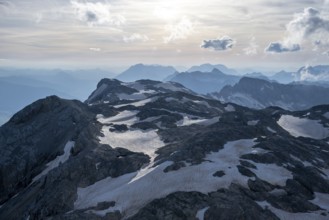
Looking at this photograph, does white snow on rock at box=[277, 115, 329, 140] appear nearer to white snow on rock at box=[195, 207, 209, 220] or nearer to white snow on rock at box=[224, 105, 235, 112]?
white snow on rock at box=[224, 105, 235, 112]

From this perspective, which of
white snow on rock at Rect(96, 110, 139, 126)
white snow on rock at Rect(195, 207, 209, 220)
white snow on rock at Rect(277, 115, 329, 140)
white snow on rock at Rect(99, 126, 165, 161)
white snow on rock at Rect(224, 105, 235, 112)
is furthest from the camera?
white snow on rock at Rect(224, 105, 235, 112)

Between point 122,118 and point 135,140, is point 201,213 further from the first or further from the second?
point 122,118

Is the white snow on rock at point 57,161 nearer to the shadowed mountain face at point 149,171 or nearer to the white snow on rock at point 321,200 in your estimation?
the shadowed mountain face at point 149,171

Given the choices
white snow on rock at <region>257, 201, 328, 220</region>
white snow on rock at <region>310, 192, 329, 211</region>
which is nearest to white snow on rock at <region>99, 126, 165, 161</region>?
white snow on rock at <region>257, 201, 328, 220</region>

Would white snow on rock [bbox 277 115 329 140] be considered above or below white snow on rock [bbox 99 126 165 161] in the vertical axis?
below

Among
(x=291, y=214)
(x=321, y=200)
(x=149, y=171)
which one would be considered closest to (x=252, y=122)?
(x=321, y=200)

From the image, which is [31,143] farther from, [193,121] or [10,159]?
[193,121]
